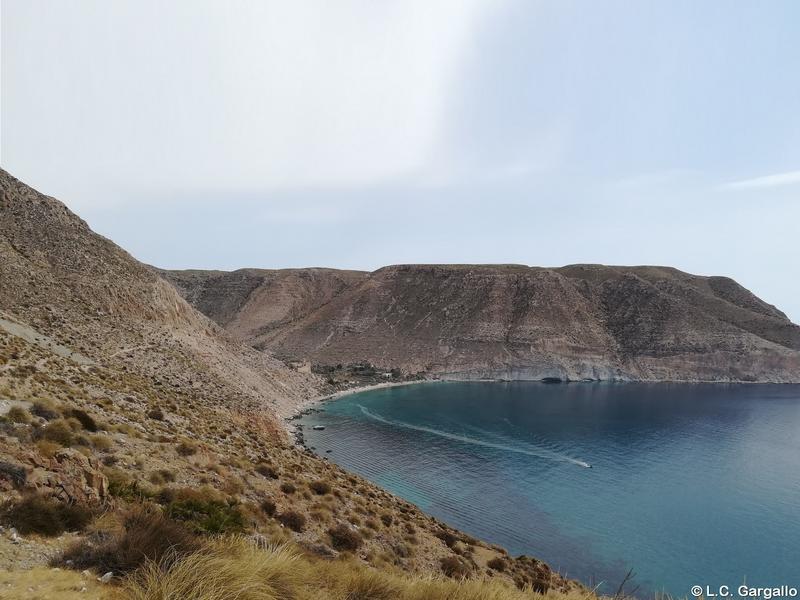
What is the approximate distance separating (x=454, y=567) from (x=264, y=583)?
12.7 meters

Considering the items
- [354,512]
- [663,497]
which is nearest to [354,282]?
[663,497]

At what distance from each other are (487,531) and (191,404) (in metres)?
21.6

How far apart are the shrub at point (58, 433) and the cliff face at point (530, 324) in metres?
102

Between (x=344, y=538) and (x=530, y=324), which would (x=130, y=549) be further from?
(x=530, y=324)

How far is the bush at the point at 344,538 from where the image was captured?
14887 mm

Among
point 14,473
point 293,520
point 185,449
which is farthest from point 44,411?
point 293,520

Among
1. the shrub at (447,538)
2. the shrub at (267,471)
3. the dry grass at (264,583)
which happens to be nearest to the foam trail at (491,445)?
the shrub at (447,538)

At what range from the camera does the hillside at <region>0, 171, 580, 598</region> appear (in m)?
7.36

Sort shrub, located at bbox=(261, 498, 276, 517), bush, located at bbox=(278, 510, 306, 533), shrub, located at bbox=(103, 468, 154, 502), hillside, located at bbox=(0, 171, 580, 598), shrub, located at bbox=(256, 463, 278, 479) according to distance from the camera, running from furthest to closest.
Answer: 1. shrub, located at bbox=(256, 463, 278, 479)
2. shrub, located at bbox=(261, 498, 276, 517)
3. bush, located at bbox=(278, 510, 306, 533)
4. shrub, located at bbox=(103, 468, 154, 502)
5. hillside, located at bbox=(0, 171, 580, 598)

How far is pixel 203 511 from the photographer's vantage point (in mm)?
11289

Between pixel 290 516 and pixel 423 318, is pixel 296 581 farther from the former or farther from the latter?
pixel 423 318

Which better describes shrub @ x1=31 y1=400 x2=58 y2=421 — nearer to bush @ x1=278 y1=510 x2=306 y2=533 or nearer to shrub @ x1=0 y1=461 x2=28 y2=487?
shrub @ x1=0 y1=461 x2=28 y2=487

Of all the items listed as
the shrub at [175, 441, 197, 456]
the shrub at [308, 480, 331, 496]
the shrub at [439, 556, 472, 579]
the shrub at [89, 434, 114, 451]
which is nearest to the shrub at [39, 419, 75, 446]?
the shrub at [89, 434, 114, 451]

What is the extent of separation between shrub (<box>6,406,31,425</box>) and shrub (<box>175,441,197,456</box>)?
15.9ft
